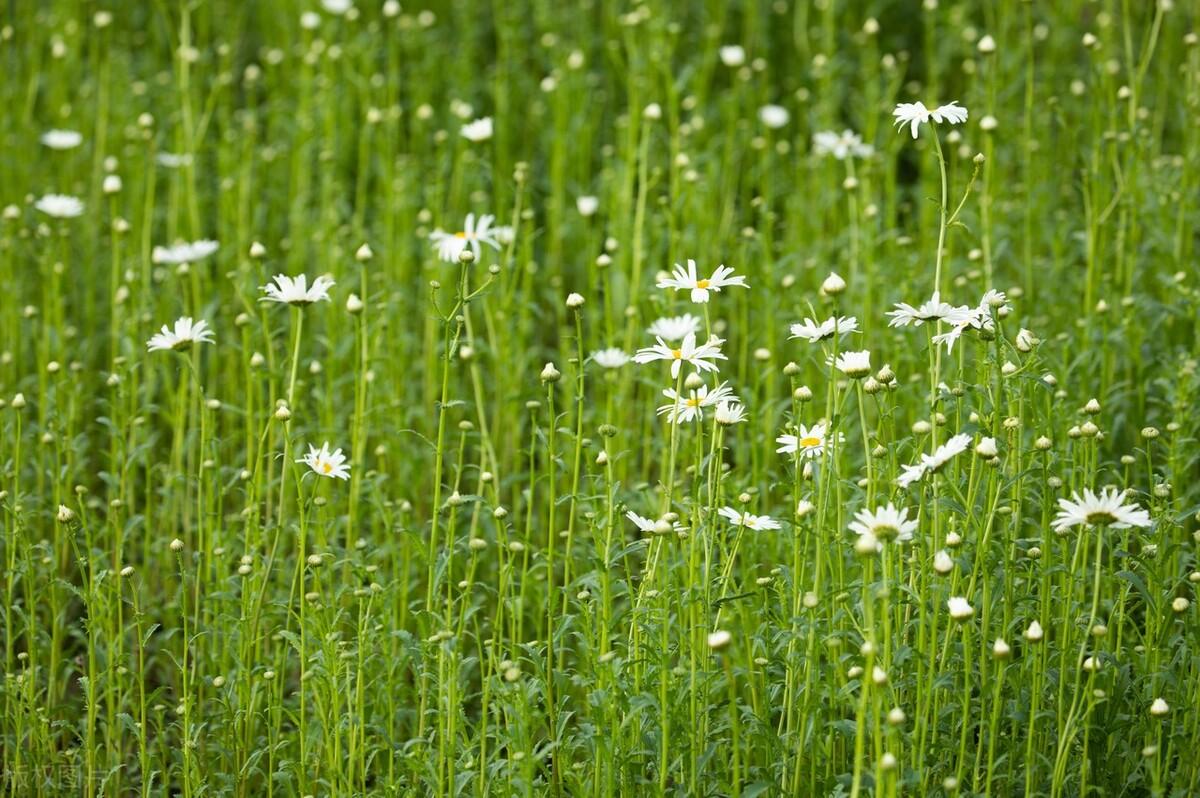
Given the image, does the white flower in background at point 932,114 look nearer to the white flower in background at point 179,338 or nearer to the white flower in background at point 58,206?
the white flower in background at point 179,338

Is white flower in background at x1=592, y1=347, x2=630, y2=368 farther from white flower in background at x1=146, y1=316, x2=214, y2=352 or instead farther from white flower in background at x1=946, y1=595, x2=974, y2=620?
white flower in background at x1=946, y1=595, x2=974, y2=620

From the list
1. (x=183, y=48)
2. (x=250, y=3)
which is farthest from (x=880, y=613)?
(x=250, y=3)

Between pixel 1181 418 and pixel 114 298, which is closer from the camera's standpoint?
pixel 1181 418

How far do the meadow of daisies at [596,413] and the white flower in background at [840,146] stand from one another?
0.02 meters

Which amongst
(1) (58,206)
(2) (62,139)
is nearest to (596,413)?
(1) (58,206)

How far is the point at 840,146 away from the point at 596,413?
1.46m

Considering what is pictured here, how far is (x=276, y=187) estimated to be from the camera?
612cm

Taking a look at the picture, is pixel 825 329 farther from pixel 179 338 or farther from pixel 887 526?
pixel 179 338

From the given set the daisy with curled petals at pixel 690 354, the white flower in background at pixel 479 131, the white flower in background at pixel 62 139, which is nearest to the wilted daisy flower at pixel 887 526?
the daisy with curled petals at pixel 690 354

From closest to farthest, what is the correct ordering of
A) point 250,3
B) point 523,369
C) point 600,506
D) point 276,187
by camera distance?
point 600,506 → point 523,369 → point 276,187 → point 250,3

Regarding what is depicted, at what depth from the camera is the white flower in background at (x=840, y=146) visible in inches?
198

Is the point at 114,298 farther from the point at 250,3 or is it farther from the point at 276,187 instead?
the point at 250,3

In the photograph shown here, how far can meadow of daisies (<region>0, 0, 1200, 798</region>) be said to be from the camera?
118 inches

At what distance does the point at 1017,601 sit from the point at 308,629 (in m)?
1.57
